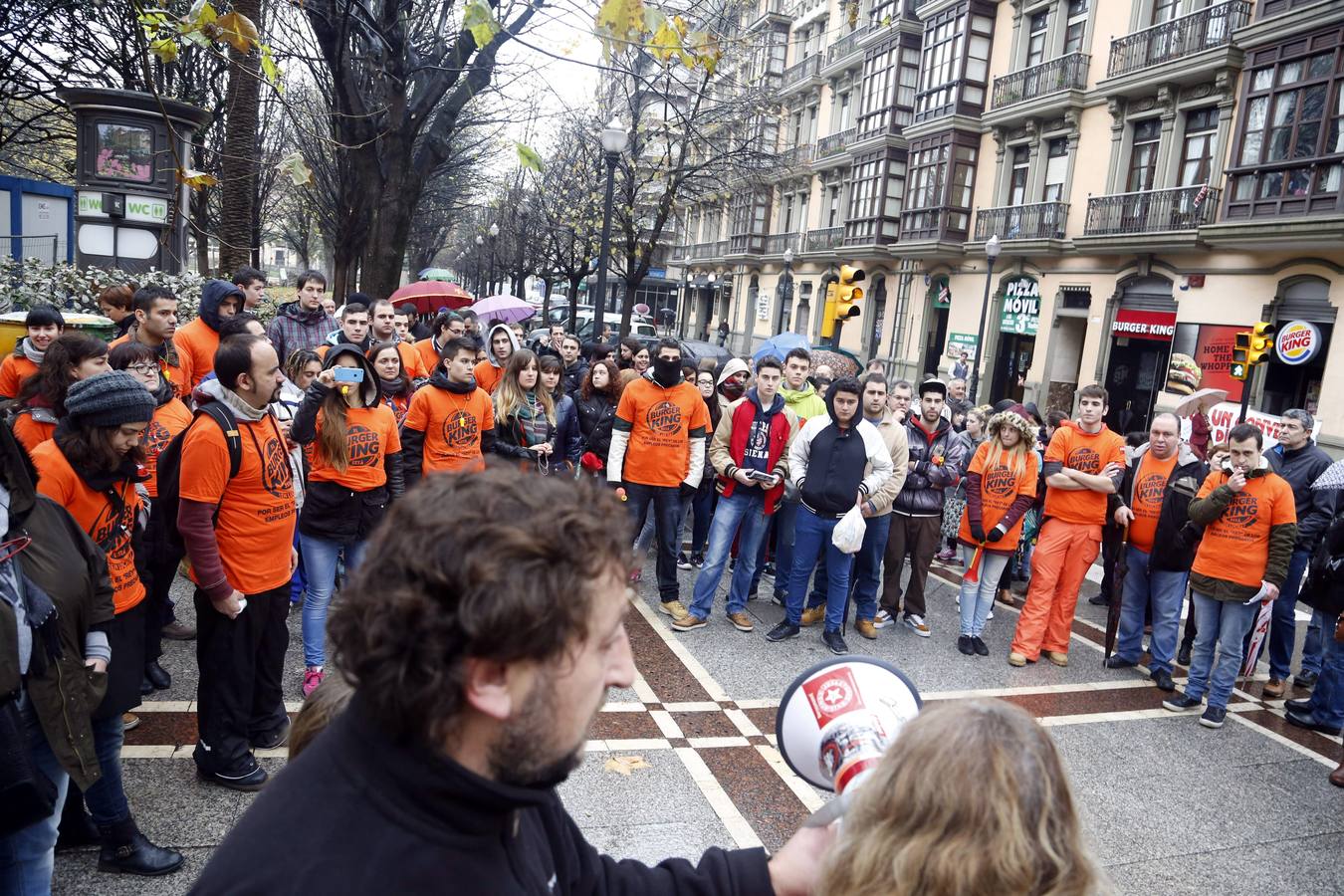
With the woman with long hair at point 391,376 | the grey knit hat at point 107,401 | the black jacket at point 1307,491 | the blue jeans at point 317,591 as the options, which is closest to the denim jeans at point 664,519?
the woman with long hair at point 391,376

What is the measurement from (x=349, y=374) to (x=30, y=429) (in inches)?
55.9

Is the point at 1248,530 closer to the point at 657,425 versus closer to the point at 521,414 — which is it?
the point at 657,425

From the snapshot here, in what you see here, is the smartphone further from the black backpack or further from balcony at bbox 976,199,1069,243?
balcony at bbox 976,199,1069,243

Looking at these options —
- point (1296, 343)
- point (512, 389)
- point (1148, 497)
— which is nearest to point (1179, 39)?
point (1296, 343)

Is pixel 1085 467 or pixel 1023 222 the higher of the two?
pixel 1023 222

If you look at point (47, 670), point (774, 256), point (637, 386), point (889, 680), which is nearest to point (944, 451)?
point (637, 386)

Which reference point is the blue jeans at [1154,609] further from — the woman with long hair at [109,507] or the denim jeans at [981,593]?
the woman with long hair at [109,507]

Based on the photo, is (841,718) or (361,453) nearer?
(841,718)

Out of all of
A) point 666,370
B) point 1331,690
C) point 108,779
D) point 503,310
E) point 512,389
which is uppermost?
point 503,310

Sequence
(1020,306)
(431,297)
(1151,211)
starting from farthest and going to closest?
(1020,306) < (1151,211) < (431,297)

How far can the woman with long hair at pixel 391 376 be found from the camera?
5781mm

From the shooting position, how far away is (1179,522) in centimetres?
623

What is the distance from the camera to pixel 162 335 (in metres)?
5.95

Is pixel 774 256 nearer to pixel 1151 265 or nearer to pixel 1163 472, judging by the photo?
pixel 1151 265
